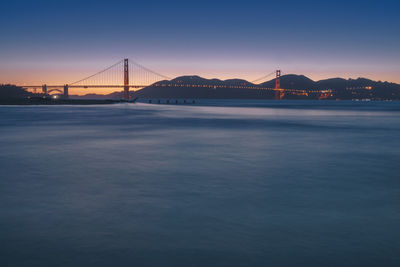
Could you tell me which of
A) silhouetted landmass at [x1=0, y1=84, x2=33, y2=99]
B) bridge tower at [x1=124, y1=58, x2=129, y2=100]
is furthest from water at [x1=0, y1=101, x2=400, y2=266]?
silhouetted landmass at [x1=0, y1=84, x2=33, y2=99]

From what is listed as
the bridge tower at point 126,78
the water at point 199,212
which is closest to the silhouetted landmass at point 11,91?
the bridge tower at point 126,78

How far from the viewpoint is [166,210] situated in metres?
5.65

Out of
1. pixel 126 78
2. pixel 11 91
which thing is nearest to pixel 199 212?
pixel 126 78

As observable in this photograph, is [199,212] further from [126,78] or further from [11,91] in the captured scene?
[11,91]

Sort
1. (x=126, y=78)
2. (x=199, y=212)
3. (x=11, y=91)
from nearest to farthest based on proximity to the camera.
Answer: (x=199, y=212)
(x=126, y=78)
(x=11, y=91)

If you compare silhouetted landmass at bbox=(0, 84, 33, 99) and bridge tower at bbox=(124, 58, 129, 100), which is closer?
bridge tower at bbox=(124, 58, 129, 100)

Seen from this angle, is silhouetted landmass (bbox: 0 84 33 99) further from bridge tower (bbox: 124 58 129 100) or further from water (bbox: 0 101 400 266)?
water (bbox: 0 101 400 266)

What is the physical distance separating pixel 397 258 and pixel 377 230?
0.89 metres

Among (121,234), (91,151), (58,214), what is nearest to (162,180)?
(58,214)

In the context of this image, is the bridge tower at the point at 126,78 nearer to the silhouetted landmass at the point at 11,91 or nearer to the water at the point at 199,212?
the silhouetted landmass at the point at 11,91

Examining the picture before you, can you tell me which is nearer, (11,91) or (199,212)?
(199,212)

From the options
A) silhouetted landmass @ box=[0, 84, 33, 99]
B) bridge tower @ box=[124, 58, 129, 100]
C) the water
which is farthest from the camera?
silhouetted landmass @ box=[0, 84, 33, 99]

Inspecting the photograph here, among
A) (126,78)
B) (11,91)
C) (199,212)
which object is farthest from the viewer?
(11,91)

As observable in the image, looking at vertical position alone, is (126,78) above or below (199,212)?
above
